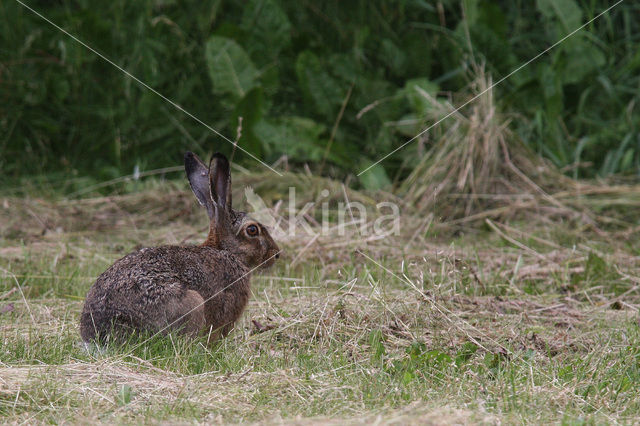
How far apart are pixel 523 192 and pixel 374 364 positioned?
3846 mm

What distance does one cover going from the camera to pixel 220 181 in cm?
430

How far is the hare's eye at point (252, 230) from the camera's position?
4.55 meters

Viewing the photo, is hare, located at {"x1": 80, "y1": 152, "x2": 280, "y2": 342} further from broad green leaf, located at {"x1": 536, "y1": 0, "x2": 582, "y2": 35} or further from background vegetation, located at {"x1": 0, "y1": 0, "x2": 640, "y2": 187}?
broad green leaf, located at {"x1": 536, "y1": 0, "x2": 582, "y2": 35}

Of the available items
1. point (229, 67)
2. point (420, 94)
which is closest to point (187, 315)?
point (229, 67)

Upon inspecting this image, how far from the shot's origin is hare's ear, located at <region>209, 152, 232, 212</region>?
421 cm

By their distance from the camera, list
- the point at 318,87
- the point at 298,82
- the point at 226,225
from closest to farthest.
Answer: the point at 226,225 → the point at 318,87 → the point at 298,82

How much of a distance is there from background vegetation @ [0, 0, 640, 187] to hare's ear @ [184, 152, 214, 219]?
3.01m

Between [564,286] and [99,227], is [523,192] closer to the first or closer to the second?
[564,286]

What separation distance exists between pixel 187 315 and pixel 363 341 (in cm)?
85

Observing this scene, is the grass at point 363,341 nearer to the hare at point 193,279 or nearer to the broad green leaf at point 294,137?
the hare at point 193,279

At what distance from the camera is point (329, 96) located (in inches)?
313

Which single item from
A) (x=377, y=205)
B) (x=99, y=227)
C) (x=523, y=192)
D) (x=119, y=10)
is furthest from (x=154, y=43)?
(x=523, y=192)

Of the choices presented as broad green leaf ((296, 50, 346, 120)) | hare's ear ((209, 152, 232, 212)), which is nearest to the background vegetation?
broad green leaf ((296, 50, 346, 120))

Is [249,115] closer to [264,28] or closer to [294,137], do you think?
[294,137]
